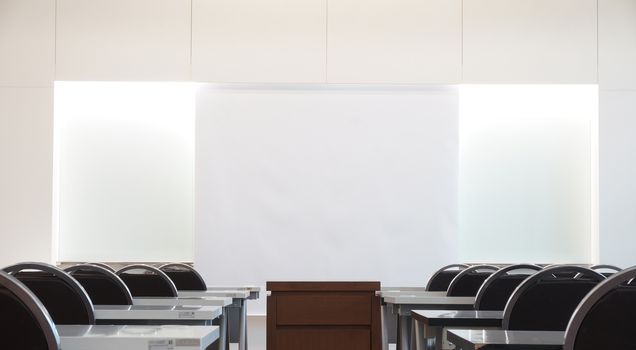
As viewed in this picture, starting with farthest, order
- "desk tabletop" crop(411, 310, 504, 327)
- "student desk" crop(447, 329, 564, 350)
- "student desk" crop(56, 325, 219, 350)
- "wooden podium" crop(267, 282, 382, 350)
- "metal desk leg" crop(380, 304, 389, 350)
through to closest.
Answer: "wooden podium" crop(267, 282, 382, 350) → "metal desk leg" crop(380, 304, 389, 350) → "desk tabletop" crop(411, 310, 504, 327) → "student desk" crop(447, 329, 564, 350) → "student desk" crop(56, 325, 219, 350)

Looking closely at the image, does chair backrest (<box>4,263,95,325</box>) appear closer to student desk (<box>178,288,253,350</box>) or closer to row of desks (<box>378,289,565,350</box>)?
row of desks (<box>378,289,565,350</box>)

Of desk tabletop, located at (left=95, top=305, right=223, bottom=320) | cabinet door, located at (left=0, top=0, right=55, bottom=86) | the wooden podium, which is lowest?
the wooden podium

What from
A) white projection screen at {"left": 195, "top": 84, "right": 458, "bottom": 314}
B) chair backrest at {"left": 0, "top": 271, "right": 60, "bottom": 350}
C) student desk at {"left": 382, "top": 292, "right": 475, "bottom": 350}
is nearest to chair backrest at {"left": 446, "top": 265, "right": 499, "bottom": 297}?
student desk at {"left": 382, "top": 292, "right": 475, "bottom": 350}

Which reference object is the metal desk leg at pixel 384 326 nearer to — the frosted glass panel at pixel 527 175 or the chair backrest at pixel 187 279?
the chair backrest at pixel 187 279

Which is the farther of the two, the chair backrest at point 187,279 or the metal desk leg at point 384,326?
the chair backrest at point 187,279

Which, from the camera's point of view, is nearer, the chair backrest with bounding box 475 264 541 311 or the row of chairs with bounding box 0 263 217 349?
the row of chairs with bounding box 0 263 217 349

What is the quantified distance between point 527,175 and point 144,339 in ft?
25.2

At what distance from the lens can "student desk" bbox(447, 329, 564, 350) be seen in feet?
5.77

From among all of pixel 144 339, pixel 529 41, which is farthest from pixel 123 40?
pixel 144 339

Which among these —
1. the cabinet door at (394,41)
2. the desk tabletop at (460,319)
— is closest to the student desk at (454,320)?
the desk tabletop at (460,319)

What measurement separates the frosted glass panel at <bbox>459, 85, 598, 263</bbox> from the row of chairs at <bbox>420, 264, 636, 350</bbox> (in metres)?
4.34

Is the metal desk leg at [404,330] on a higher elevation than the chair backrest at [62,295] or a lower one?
lower

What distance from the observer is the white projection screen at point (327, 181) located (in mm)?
8422

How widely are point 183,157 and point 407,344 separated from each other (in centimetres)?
537
